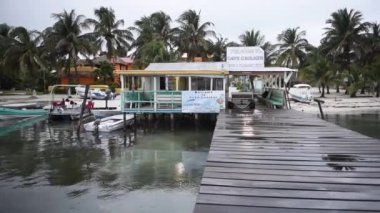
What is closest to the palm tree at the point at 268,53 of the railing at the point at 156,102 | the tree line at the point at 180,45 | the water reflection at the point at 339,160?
the tree line at the point at 180,45

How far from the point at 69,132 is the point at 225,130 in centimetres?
1315

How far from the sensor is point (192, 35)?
153 feet

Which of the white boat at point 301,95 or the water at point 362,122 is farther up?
the white boat at point 301,95

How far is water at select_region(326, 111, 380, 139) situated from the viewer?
71.2 feet

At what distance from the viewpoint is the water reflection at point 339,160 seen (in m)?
6.69

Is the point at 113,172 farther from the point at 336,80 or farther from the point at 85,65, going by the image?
the point at 85,65

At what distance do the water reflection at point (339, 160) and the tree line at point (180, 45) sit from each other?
34.1 m

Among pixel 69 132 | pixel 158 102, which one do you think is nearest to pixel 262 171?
pixel 158 102

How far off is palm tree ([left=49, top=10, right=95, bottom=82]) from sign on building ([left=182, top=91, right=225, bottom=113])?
101ft

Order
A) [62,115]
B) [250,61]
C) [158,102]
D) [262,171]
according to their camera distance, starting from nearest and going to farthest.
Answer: [262,171]
[158,102]
[250,61]
[62,115]

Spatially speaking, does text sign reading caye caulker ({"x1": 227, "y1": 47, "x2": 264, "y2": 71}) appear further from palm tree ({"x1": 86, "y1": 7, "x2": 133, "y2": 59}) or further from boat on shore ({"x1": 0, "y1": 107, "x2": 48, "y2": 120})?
palm tree ({"x1": 86, "y1": 7, "x2": 133, "y2": 59})

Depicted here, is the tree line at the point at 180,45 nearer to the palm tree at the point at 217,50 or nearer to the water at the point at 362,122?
the palm tree at the point at 217,50

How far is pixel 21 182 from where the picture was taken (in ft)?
39.2

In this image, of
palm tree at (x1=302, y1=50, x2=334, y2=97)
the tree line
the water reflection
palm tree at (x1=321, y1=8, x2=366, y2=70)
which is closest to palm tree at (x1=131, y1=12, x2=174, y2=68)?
Result: the tree line
